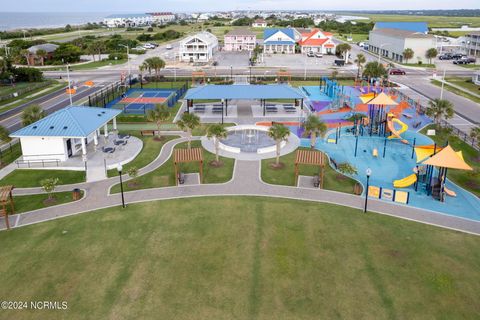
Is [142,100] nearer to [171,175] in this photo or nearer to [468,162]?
[171,175]

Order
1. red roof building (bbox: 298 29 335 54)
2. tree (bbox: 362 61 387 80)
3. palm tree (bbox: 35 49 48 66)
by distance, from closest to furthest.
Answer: tree (bbox: 362 61 387 80)
palm tree (bbox: 35 49 48 66)
red roof building (bbox: 298 29 335 54)

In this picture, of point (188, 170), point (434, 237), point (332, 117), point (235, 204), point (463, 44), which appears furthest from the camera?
point (463, 44)

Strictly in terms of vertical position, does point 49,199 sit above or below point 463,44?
below

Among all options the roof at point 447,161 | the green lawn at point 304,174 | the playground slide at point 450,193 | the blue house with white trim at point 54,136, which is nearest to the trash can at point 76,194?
the blue house with white trim at point 54,136

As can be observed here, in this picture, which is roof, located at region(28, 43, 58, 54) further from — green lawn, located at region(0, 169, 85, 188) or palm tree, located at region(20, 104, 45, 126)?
green lawn, located at region(0, 169, 85, 188)

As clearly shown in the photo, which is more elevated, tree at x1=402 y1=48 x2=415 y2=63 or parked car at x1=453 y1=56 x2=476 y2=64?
tree at x1=402 y1=48 x2=415 y2=63

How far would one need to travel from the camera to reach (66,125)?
3816 centimetres

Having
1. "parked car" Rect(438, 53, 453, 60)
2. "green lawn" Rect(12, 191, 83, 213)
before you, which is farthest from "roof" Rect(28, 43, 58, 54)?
"parked car" Rect(438, 53, 453, 60)

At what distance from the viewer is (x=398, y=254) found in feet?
76.3

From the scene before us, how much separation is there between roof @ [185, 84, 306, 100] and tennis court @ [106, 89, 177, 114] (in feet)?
26.8

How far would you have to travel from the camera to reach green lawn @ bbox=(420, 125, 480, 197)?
33.0m

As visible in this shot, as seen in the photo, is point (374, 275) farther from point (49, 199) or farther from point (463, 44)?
point (463, 44)

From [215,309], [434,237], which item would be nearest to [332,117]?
[434,237]

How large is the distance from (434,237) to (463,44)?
11545 cm
